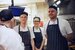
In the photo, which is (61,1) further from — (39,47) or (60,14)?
(39,47)

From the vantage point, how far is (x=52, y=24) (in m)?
3.57

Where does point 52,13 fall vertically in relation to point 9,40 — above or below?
above

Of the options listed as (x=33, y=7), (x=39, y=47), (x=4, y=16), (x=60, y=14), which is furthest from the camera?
(x=33, y=7)

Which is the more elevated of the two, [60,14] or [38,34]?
[60,14]

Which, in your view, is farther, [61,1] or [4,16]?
[61,1]

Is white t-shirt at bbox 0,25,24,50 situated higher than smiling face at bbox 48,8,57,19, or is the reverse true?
smiling face at bbox 48,8,57,19

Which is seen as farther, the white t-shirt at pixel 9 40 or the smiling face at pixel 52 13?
the smiling face at pixel 52 13

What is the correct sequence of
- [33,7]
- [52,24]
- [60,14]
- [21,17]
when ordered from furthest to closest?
1. [33,7]
2. [60,14]
3. [21,17]
4. [52,24]

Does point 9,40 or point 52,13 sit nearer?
point 9,40

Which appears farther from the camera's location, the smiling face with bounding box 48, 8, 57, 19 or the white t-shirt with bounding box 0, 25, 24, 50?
the smiling face with bounding box 48, 8, 57, 19

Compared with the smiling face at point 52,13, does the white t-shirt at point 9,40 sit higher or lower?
lower

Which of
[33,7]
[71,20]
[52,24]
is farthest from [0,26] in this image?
[33,7]

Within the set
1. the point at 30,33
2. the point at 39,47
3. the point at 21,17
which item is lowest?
the point at 39,47

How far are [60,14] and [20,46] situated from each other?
342 cm
